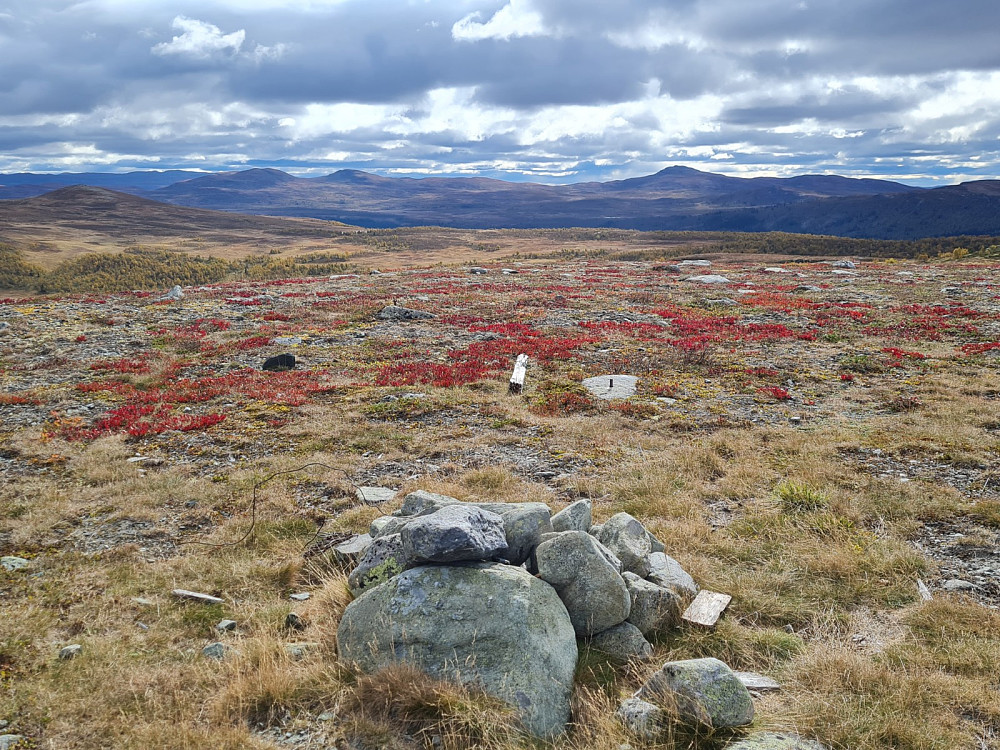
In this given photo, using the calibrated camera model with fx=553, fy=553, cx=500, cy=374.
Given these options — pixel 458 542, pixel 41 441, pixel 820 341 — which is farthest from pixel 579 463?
pixel 820 341

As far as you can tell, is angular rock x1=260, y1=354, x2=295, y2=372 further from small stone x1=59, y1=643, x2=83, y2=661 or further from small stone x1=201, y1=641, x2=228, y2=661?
small stone x1=201, y1=641, x2=228, y2=661

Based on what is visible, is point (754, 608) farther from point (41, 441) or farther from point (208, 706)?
point (41, 441)

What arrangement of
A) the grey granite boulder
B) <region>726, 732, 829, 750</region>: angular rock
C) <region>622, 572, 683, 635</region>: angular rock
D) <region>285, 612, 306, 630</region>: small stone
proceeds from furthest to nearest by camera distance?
<region>285, 612, 306, 630</region>: small stone
<region>622, 572, 683, 635</region>: angular rock
the grey granite boulder
<region>726, 732, 829, 750</region>: angular rock

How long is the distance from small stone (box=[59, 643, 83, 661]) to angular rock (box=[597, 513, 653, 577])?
20.7 feet

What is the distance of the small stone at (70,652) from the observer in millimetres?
6203

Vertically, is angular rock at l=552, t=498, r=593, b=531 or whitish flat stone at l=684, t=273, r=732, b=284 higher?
whitish flat stone at l=684, t=273, r=732, b=284

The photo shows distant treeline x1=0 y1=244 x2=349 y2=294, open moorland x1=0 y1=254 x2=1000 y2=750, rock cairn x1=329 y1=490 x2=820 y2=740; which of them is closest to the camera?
rock cairn x1=329 y1=490 x2=820 y2=740

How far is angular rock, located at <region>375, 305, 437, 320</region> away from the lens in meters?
31.5

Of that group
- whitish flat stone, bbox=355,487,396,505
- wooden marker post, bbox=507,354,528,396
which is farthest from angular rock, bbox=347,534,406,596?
wooden marker post, bbox=507,354,528,396

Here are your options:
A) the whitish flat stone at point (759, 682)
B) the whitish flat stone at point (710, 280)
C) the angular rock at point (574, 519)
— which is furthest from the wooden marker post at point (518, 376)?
the whitish flat stone at point (710, 280)

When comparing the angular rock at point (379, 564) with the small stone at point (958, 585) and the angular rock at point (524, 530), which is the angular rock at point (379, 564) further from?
the small stone at point (958, 585)

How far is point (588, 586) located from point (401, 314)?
27.1 m

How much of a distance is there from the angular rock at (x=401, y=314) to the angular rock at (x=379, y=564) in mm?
25407

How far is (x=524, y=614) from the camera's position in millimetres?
5621
